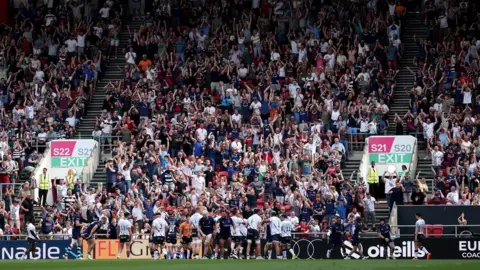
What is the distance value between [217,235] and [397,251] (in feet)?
20.4

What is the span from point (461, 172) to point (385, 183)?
2.85m

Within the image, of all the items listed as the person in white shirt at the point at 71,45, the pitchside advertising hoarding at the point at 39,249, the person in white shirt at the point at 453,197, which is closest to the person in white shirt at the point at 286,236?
the person in white shirt at the point at 453,197

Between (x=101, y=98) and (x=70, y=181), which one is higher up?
(x=101, y=98)

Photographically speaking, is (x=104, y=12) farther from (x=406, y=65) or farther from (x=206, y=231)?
(x=206, y=231)

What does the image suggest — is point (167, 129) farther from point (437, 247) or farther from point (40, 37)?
point (437, 247)

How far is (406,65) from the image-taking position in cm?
5647

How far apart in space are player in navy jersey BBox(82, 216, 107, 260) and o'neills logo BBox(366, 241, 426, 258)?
372 inches

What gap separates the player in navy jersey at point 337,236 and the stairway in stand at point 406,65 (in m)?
9.02

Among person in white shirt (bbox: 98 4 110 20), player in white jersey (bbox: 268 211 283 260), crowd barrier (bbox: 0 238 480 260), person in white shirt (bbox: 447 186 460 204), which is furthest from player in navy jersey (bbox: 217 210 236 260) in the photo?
person in white shirt (bbox: 98 4 110 20)

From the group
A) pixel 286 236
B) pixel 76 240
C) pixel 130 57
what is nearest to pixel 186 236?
pixel 286 236

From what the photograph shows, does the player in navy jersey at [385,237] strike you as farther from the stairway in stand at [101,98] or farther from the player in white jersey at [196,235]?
the stairway in stand at [101,98]

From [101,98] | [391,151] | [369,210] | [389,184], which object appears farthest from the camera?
[101,98]

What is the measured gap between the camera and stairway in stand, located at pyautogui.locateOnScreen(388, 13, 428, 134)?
54438 mm

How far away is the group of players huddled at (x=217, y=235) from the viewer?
45.8 m
